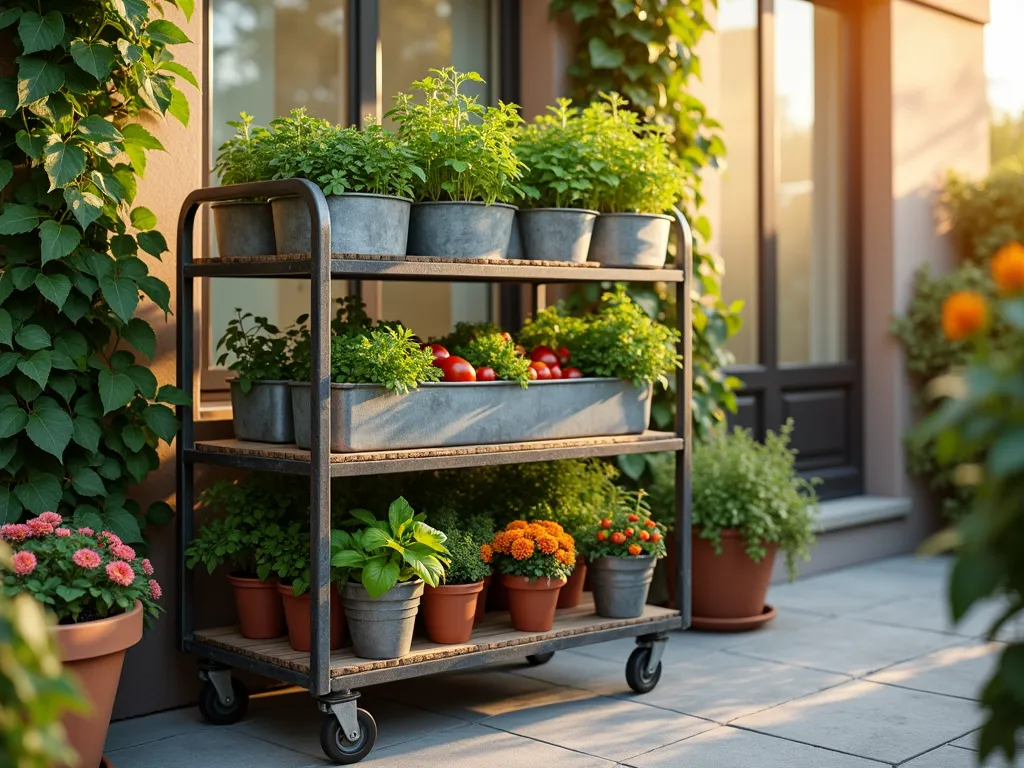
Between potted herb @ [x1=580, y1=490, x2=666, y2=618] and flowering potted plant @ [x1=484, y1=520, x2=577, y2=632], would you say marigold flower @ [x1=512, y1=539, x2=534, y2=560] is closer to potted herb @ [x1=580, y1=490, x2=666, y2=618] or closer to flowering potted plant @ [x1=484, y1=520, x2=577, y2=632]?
flowering potted plant @ [x1=484, y1=520, x2=577, y2=632]

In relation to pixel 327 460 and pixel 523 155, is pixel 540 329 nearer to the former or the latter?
pixel 523 155

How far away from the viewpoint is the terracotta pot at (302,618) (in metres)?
3.12

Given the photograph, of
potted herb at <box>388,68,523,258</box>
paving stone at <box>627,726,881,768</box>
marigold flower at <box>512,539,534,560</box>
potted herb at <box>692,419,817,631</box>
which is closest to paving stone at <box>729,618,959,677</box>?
potted herb at <box>692,419,817,631</box>

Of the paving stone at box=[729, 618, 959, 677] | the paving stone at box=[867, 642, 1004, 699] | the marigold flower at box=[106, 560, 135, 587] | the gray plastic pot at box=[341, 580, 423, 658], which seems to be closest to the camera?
the marigold flower at box=[106, 560, 135, 587]

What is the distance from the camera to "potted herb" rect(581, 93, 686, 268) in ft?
11.8

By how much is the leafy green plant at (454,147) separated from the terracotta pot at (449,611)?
1.00 m

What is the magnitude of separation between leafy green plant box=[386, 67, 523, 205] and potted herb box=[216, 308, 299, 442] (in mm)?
558

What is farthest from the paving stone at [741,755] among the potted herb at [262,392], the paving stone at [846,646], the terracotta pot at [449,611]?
the potted herb at [262,392]

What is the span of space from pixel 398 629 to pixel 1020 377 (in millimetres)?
1978

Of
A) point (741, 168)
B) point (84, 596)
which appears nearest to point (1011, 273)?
point (84, 596)

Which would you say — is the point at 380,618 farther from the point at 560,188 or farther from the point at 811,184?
the point at 811,184

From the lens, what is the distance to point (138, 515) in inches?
127

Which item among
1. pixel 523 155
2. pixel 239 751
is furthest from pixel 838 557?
pixel 239 751

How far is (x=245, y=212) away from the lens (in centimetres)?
322
